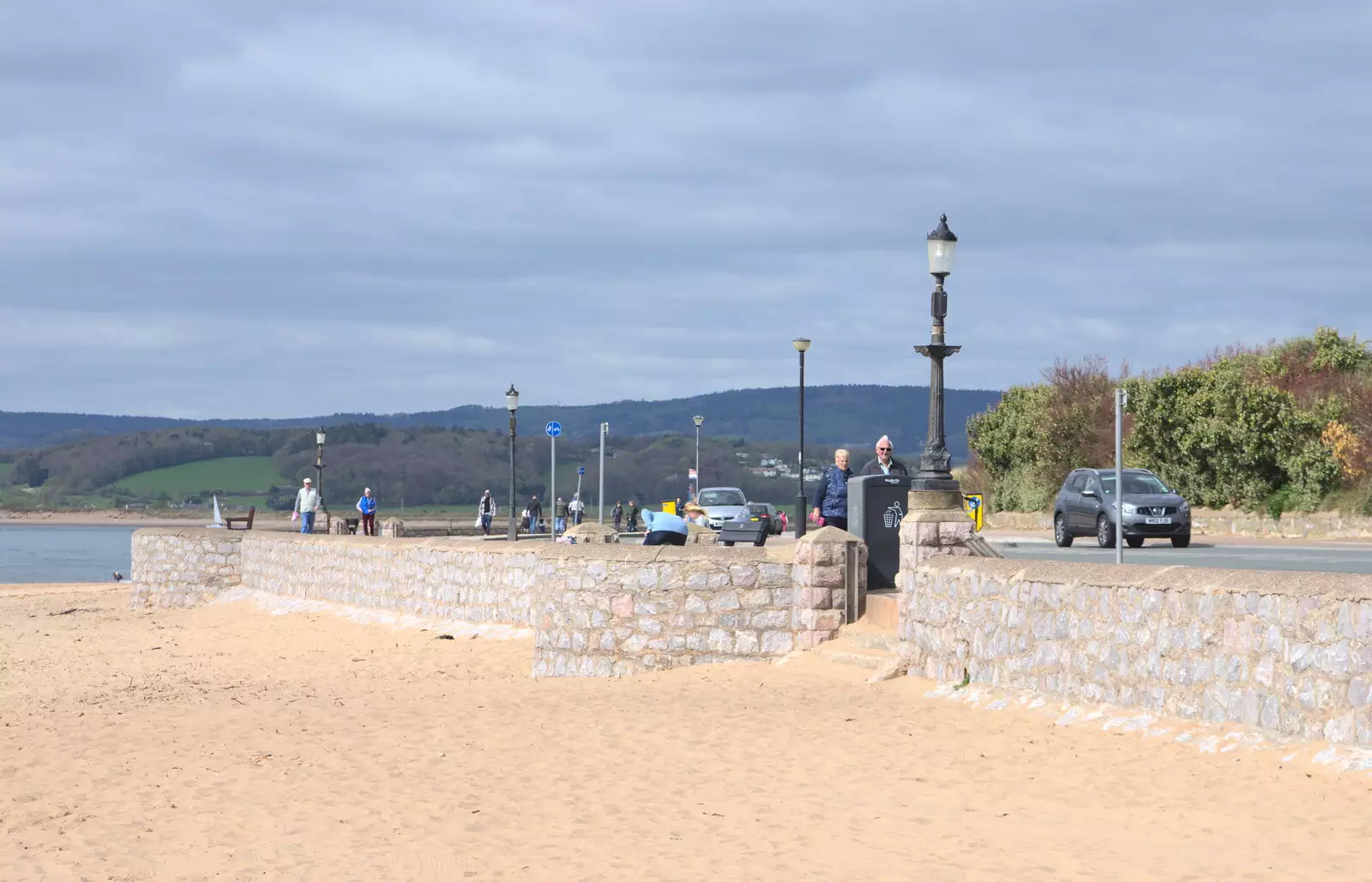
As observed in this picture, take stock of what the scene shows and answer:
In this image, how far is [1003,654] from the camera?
501 inches

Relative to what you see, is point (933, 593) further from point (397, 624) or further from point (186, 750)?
point (397, 624)

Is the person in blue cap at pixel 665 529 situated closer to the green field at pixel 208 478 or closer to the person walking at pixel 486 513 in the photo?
the person walking at pixel 486 513

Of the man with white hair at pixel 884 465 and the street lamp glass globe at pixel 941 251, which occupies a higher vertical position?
the street lamp glass globe at pixel 941 251

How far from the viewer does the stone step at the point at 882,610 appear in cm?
1520

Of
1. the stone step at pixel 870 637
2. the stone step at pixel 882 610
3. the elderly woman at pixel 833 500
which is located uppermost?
the elderly woman at pixel 833 500

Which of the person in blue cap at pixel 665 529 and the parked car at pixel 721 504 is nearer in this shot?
the person in blue cap at pixel 665 529

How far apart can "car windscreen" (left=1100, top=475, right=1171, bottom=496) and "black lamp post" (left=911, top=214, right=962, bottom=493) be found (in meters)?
13.9

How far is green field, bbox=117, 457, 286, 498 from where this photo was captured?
7126 inches

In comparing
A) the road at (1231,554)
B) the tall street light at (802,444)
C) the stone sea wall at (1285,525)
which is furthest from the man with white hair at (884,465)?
the stone sea wall at (1285,525)

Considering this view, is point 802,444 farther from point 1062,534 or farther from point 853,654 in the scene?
point 853,654

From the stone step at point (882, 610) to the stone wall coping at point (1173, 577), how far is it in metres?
1.06

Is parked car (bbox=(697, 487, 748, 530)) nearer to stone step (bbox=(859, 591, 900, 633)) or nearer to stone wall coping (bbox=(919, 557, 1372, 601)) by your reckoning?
stone step (bbox=(859, 591, 900, 633))

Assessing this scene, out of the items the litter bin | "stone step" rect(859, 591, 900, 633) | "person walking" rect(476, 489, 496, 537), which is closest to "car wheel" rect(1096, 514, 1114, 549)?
the litter bin

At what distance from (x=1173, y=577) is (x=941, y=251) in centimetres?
616
